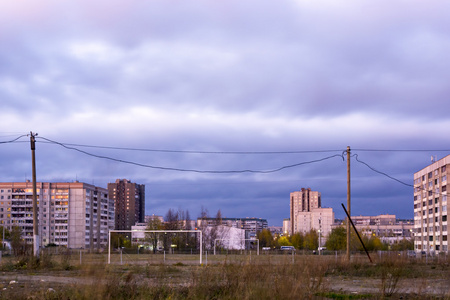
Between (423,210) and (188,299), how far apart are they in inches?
4894

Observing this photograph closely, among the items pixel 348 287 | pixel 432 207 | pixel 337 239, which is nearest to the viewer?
pixel 348 287

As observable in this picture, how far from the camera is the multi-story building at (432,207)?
10650 cm

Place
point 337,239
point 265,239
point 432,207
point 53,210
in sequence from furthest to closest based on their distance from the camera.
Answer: point 53,210, point 265,239, point 432,207, point 337,239

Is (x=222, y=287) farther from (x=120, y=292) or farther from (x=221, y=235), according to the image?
(x=221, y=235)

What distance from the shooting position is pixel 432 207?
11612 cm

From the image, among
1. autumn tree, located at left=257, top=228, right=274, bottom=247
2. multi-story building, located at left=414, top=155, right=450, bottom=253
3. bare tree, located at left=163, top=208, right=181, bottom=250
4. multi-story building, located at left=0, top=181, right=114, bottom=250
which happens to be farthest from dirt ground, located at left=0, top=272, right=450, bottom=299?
multi-story building, located at left=0, top=181, right=114, bottom=250

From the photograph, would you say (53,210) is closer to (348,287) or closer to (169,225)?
(169,225)

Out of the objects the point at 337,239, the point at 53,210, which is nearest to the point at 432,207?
the point at 337,239

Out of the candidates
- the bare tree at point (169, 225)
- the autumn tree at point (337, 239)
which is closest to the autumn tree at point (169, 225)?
the bare tree at point (169, 225)

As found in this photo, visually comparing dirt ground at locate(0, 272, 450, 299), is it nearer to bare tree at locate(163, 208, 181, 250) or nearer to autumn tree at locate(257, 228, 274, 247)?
bare tree at locate(163, 208, 181, 250)

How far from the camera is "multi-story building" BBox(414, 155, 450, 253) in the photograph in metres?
106

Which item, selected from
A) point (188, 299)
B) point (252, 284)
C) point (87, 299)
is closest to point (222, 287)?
point (188, 299)

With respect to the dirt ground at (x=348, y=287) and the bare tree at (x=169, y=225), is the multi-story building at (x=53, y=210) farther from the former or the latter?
the dirt ground at (x=348, y=287)

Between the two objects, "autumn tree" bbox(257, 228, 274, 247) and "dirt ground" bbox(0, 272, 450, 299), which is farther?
"autumn tree" bbox(257, 228, 274, 247)
